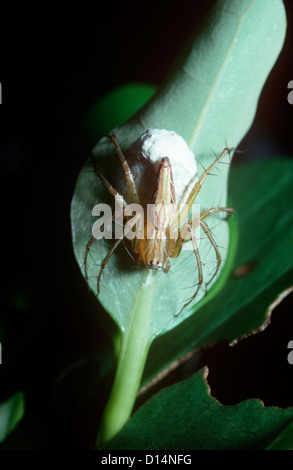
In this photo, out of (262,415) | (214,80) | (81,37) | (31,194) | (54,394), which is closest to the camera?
(262,415)

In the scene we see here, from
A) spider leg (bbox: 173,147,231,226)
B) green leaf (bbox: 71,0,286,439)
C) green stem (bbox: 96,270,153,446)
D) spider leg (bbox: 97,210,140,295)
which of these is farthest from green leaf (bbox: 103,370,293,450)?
spider leg (bbox: 173,147,231,226)

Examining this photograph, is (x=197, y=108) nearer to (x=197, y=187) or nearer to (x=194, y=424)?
(x=197, y=187)

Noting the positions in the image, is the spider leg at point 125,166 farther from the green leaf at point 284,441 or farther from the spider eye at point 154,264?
the green leaf at point 284,441

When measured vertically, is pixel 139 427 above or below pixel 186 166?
below

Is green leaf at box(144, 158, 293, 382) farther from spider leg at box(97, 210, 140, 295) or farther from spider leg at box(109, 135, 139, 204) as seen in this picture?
spider leg at box(109, 135, 139, 204)

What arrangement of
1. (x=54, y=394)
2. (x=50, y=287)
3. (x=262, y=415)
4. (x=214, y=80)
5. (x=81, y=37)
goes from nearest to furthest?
1. (x=262, y=415)
2. (x=214, y=80)
3. (x=54, y=394)
4. (x=50, y=287)
5. (x=81, y=37)

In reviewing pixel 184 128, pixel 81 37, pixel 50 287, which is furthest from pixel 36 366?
pixel 81 37

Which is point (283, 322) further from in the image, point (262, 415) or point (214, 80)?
point (214, 80)

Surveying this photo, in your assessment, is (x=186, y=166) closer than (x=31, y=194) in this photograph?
Yes
